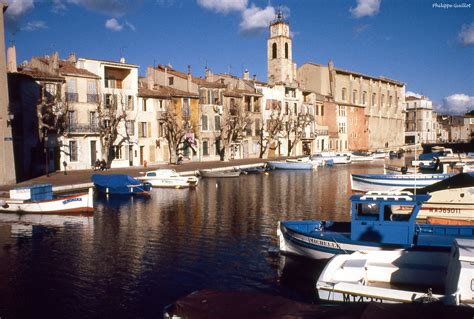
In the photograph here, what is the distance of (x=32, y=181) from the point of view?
40969mm

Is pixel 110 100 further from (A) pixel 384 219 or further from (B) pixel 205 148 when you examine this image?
(A) pixel 384 219

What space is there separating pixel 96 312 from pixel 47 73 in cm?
4264

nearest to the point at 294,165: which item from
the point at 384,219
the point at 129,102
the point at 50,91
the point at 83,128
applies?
the point at 129,102

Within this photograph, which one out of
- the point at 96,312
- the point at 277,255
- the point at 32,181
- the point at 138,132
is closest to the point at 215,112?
the point at 138,132

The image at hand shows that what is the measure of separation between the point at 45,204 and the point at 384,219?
21.4 meters

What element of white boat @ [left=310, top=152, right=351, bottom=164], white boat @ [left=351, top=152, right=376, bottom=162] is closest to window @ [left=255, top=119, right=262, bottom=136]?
white boat @ [left=310, top=152, right=351, bottom=164]

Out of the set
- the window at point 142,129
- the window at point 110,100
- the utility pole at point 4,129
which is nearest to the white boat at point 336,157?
the window at point 142,129

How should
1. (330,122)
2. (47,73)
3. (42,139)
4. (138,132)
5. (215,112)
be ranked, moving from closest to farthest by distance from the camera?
(42,139) → (47,73) → (138,132) → (215,112) → (330,122)

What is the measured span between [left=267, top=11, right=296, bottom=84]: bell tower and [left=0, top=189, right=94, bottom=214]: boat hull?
65477 millimetres

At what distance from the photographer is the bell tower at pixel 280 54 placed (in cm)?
9088

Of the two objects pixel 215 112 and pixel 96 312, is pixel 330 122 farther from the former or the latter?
pixel 96 312

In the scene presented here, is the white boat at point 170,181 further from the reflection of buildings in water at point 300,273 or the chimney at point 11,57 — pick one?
the reflection of buildings in water at point 300,273

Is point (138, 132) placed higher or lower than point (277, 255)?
higher

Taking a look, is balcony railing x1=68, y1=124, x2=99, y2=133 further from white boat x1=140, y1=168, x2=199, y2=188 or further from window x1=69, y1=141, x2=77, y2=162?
white boat x1=140, y1=168, x2=199, y2=188
